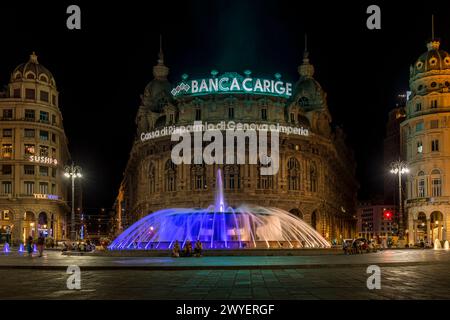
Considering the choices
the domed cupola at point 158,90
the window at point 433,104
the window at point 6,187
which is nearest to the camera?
the window at point 433,104

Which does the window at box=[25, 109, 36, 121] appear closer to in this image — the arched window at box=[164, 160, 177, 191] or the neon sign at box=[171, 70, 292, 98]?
the arched window at box=[164, 160, 177, 191]

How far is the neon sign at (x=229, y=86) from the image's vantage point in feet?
262

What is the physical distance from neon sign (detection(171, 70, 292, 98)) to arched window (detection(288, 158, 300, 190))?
30.4 ft

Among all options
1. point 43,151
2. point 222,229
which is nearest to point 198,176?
point 43,151

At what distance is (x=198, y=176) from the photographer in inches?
3120

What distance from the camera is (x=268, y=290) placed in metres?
17.1

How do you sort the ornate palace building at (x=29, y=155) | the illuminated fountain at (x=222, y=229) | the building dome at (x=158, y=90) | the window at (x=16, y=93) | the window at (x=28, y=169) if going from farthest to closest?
the building dome at (x=158, y=90), the window at (x=16, y=93), the window at (x=28, y=169), the ornate palace building at (x=29, y=155), the illuminated fountain at (x=222, y=229)

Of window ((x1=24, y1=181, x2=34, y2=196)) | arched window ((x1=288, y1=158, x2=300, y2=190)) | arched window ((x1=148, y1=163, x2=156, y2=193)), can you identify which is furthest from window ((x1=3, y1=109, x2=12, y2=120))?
arched window ((x1=288, y1=158, x2=300, y2=190))

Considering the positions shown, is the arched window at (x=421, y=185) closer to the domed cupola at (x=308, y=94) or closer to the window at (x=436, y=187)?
the window at (x=436, y=187)

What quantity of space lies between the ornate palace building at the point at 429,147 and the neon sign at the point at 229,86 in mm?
18601

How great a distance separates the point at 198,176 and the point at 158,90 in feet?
70.7

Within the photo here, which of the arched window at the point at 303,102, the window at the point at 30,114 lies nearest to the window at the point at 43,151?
the window at the point at 30,114

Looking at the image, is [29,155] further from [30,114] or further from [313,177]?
[313,177]

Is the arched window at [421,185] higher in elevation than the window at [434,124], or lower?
lower
